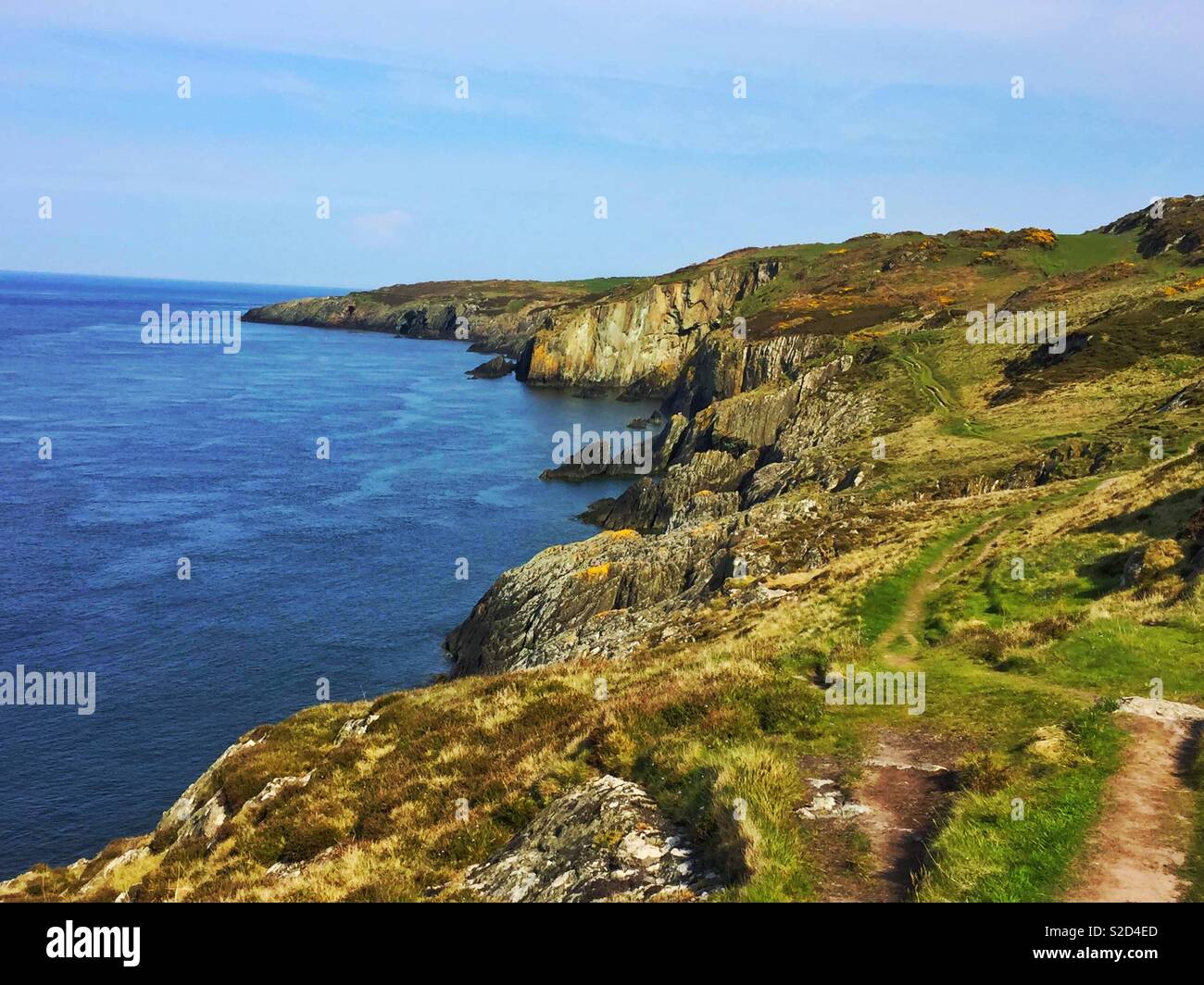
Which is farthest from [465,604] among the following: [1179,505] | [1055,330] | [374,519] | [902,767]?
[1055,330]

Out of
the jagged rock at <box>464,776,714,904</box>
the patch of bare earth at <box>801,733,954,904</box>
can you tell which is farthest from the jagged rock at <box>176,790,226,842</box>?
the patch of bare earth at <box>801,733,954,904</box>

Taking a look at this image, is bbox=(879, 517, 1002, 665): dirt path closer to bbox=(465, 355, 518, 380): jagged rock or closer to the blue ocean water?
the blue ocean water

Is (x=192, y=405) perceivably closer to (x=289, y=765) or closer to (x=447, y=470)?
(x=447, y=470)

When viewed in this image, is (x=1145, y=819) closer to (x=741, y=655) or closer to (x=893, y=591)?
(x=741, y=655)

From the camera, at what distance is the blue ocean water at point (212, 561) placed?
1483 inches

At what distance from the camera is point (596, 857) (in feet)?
37.0

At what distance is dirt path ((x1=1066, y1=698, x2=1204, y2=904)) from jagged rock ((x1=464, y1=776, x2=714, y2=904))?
439 cm

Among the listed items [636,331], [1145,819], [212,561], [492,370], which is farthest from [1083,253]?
[1145,819]

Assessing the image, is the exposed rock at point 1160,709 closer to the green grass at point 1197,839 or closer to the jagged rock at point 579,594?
the green grass at point 1197,839

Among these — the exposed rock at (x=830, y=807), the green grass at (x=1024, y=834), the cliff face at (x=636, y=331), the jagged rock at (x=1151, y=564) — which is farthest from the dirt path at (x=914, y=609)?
the cliff face at (x=636, y=331)

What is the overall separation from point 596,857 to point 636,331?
15415 centimetres

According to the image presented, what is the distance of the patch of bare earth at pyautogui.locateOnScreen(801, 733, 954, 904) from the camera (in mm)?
9844

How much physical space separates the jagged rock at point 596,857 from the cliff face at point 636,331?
147309 mm
